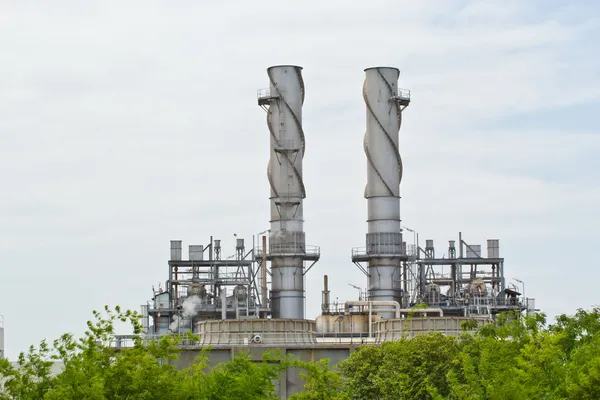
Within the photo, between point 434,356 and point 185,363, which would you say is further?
point 185,363

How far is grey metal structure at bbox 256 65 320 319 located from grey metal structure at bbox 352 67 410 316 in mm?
4529

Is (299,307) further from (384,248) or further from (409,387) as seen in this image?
(409,387)

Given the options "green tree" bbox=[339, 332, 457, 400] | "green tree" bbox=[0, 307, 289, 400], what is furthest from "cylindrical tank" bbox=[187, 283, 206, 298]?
"green tree" bbox=[0, 307, 289, 400]

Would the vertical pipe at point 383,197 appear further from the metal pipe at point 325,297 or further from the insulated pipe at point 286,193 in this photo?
the insulated pipe at point 286,193

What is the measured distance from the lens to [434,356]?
5319cm

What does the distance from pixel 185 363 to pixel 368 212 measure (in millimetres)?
24031

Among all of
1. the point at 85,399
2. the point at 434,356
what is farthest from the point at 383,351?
the point at 85,399

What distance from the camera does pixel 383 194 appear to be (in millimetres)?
88062

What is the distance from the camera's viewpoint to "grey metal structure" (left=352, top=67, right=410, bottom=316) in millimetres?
88062

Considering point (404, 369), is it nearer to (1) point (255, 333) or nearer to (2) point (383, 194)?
(1) point (255, 333)

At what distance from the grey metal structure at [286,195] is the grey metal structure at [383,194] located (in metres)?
4.53

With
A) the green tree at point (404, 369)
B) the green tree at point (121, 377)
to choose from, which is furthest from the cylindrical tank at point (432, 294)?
the green tree at point (121, 377)

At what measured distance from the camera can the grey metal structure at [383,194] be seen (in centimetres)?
8806

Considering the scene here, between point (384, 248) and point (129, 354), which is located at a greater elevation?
point (384, 248)
